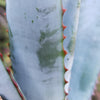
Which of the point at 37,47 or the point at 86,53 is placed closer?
the point at 37,47

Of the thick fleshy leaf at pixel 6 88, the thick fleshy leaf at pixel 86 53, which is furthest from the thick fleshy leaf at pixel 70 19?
the thick fleshy leaf at pixel 6 88

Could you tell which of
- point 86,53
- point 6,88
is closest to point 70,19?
point 86,53

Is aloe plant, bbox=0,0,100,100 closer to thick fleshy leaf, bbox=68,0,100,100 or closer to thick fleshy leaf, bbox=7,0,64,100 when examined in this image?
thick fleshy leaf, bbox=7,0,64,100

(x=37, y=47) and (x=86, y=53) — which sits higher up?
(x=37, y=47)

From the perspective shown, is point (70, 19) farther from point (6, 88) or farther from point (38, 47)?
point (6, 88)

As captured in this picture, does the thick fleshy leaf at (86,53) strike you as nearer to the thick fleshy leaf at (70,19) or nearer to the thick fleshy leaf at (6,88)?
the thick fleshy leaf at (70,19)
